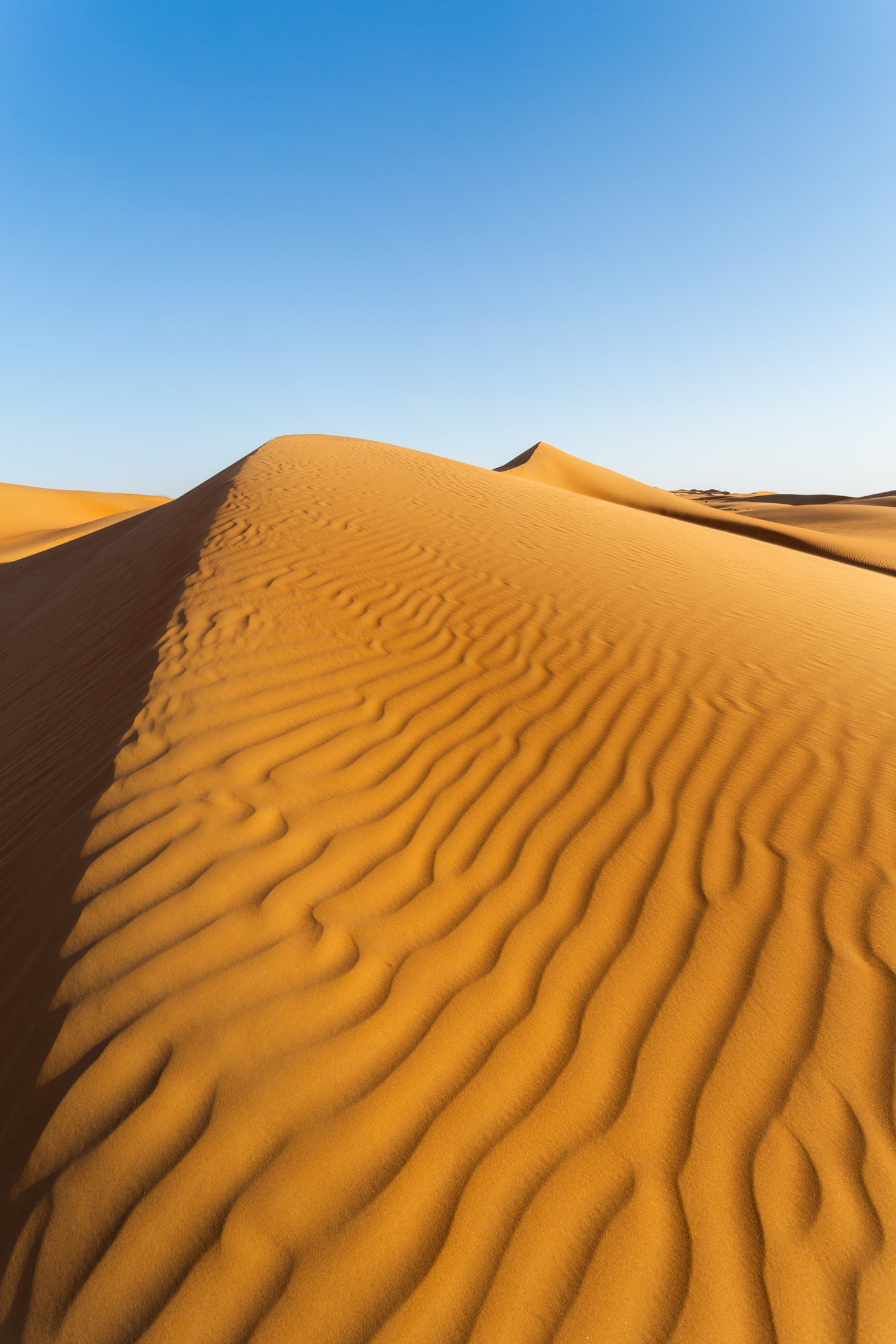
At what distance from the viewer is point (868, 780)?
3.06 meters

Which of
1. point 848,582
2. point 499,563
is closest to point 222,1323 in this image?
point 499,563

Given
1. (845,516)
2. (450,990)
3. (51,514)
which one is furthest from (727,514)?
(51,514)

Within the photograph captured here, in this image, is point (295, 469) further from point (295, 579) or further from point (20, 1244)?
point (20, 1244)

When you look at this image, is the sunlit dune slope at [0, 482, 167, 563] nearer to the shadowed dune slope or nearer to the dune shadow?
the dune shadow

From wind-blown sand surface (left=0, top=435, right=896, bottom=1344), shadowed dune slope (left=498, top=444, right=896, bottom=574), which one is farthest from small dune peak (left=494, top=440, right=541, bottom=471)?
wind-blown sand surface (left=0, top=435, right=896, bottom=1344)

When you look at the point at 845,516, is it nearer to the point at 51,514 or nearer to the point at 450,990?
the point at 450,990

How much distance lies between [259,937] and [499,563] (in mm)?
4440

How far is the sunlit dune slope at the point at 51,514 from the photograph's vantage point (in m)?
20.5

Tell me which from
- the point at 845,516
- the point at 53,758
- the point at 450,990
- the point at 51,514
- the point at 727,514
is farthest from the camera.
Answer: the point at 51,514

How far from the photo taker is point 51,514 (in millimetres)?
29609

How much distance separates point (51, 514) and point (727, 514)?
26.1m

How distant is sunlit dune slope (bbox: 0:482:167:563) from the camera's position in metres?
20.5

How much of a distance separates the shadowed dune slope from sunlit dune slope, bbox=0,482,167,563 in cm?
1309

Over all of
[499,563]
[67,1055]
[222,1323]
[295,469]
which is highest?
[295,469]
